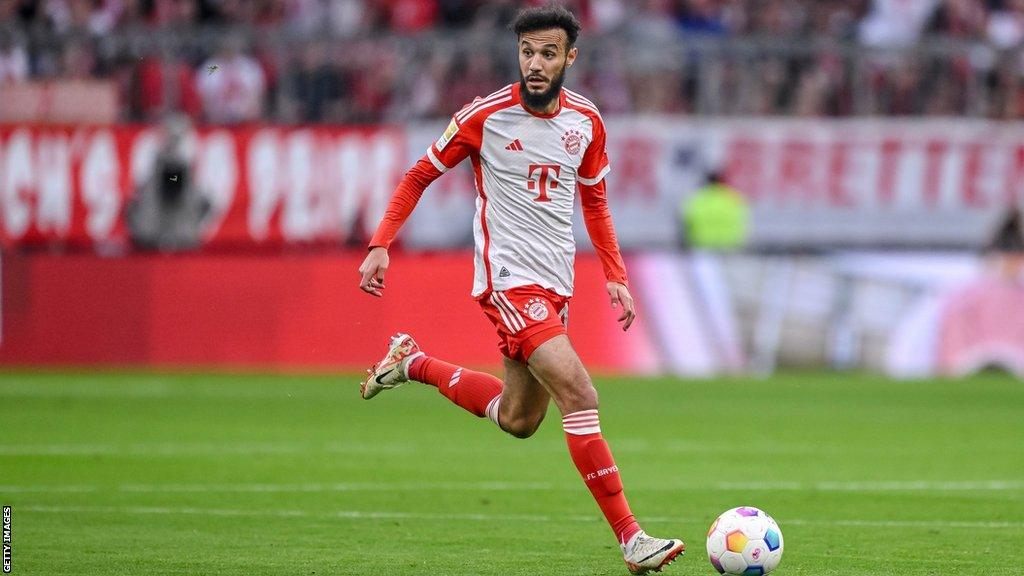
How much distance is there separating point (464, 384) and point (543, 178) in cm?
128

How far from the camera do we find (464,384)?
343 inches

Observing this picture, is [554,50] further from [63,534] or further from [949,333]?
[949,333]

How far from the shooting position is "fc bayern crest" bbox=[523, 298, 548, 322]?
309 inches

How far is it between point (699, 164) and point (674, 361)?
10.2ft

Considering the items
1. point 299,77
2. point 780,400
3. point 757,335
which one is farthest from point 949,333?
point 299,77

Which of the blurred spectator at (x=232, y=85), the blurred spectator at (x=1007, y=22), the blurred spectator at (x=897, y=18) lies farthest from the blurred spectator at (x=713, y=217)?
the blurred spectator at (x=232, y=85)

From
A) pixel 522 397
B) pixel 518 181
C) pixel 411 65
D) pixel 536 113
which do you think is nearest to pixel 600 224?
pixel 518 181

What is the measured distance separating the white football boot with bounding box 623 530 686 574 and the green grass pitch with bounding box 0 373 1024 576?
0.29 metres

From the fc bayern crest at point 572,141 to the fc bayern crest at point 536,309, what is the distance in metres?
0.74

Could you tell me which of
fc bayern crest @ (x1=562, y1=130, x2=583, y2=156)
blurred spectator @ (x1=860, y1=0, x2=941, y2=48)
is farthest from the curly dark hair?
blurred spectator @ (x1=860, y1=0, x2=941, y2=48)

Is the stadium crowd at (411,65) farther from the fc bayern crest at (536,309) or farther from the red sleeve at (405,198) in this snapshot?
the fc bayern crest at (536,309)

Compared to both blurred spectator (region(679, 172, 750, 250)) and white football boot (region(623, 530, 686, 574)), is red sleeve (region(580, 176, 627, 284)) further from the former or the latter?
blurred spectator (region(679, 172, 750, 250))

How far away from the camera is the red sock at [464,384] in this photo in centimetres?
855

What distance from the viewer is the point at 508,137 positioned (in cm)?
803
